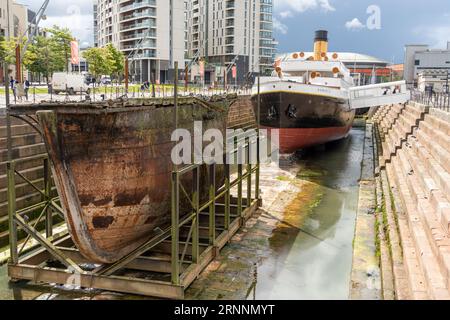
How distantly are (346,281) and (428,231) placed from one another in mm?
1813

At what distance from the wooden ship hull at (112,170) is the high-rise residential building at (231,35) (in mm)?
67401

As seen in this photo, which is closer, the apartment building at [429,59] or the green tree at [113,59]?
the green tree at [113,59]

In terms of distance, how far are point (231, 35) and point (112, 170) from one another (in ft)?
241

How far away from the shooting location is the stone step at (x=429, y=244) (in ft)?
18.6

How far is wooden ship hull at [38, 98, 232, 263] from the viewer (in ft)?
23.3

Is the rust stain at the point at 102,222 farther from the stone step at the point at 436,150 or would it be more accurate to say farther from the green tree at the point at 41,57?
the green tree at the point at 41,57

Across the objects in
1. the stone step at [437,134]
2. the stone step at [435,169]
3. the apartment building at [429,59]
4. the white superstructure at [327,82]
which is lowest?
the stone step at [435,169]

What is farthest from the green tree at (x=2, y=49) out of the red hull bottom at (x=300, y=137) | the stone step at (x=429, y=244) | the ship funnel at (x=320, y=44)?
the stone step at (x=429, y=244)

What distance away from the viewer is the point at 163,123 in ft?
28.1

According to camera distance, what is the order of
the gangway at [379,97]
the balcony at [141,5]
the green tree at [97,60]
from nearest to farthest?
the gangway at [379,97], the green tree at [97,60], the balcony at [141,5]

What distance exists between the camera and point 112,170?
756cm

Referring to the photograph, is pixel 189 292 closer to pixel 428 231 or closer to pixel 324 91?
pixel 428 231

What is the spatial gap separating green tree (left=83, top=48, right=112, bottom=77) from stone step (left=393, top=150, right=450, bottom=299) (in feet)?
142
